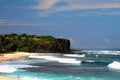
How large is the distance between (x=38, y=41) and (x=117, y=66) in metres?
70.7

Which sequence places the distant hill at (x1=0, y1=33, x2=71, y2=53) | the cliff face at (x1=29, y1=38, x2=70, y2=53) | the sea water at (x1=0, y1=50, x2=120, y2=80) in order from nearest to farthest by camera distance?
the sea water at (x1=0, y1=50, x2=120, y2=80), the distant hill at (x1=0, y1=33, x2=71, y2=53), the cliff face at (x1=29, y1=38, x2=70, y2=53)

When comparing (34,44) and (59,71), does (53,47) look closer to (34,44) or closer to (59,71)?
(34,44)

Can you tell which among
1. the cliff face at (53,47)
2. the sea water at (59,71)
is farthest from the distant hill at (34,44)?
the sea water at (59,71)

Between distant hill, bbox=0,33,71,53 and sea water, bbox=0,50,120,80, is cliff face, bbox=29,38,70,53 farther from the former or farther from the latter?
sea water, bbox=0,50,120,80

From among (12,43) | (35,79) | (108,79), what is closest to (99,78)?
(108,79)

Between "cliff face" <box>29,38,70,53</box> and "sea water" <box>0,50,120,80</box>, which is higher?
"cliff face" <box>29,38,70,53</box>

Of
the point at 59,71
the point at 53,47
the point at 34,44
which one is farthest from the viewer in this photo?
the point at 53,47

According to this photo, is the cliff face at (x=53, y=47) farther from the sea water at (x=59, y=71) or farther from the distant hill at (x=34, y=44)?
the sea water at (x=59, y=71)

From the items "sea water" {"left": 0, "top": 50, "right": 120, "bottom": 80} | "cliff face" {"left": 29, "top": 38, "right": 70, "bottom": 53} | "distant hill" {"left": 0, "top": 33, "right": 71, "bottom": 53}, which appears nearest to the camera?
"sea water" {"left": 0, "top": 50, "right": 120, "bottom": 80}

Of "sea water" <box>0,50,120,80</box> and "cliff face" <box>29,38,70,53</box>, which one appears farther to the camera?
"cliff face" <box>29,38,70,53</box>

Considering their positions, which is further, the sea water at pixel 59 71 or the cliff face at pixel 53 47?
the cliff face at pixel 53 47

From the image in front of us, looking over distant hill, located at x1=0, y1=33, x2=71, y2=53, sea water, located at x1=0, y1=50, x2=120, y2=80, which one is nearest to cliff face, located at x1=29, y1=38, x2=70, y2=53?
distant hill, located at x1=0, y1=33, x2=71, y2=53

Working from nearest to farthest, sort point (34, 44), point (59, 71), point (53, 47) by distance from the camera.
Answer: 1. point (59, 71)
2. point (34, 44)
3. point (53, 47)

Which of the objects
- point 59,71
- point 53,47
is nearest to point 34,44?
point 53,47
